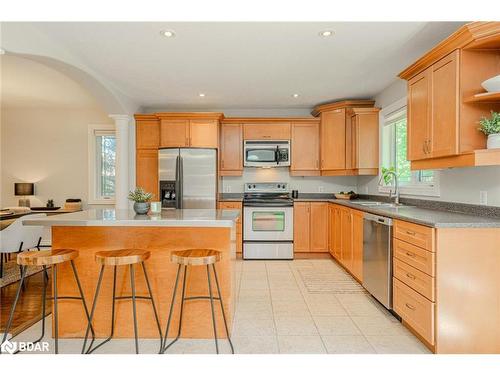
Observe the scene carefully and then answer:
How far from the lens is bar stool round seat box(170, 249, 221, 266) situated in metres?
2.01

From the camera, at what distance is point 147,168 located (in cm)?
503

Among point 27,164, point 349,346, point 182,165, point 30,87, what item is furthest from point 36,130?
point 349,346

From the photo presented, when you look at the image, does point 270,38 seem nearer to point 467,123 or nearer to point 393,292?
point 467,123

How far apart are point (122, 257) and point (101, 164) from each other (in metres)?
4.36

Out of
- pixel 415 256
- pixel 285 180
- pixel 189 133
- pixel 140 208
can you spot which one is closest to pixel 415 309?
pixel 415 256

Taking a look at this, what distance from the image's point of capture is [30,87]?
4.52 metres

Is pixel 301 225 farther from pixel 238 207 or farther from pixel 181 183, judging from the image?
pixel 181 183

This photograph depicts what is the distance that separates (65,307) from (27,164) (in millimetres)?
4557

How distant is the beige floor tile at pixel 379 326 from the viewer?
2477mm

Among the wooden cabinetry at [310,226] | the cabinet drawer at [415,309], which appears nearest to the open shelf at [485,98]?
the cabinet drawer at [415,309]

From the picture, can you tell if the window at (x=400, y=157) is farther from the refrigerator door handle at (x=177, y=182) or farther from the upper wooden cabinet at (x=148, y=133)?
the upper wooden cabinet at (x=148, y=133)

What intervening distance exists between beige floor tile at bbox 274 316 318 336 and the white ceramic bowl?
85.5 inches

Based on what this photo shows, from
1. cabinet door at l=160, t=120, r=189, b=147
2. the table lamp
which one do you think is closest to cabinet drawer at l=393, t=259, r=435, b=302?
cabinet door at l=160, t=120, r=189, b=147

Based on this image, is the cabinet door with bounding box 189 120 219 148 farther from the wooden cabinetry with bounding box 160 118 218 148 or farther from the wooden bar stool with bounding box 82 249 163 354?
the wooden bar stool with bounding box 82 249 163 354
